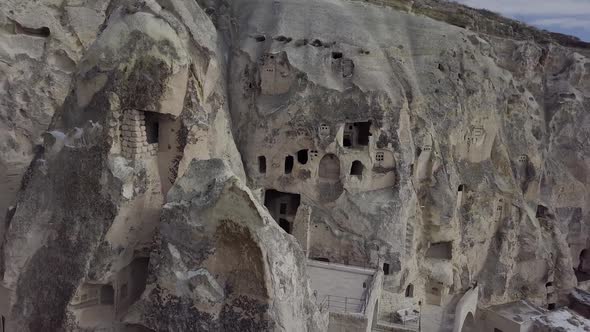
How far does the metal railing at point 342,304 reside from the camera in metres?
11.4

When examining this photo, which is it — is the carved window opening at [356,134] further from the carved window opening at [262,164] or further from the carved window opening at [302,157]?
the carved window opening at [262,164]

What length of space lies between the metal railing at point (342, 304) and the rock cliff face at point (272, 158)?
241 centimetres

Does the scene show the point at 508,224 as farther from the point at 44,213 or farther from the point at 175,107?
the point at 44,213

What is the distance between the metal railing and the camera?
449 inches

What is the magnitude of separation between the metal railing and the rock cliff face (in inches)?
94.9

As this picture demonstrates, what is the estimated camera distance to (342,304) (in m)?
11.8

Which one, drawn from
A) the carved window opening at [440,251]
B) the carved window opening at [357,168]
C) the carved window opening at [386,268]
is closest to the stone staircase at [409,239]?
the carved window opening at [386,268]

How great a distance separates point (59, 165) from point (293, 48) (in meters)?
10.6

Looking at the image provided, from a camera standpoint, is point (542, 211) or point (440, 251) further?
point (542, 211)

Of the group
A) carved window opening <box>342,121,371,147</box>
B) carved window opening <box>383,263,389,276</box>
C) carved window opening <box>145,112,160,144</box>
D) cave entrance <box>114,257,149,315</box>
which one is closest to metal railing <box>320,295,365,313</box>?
carved window opening <box>383,263,389,276</box>

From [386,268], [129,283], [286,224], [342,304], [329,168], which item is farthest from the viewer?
[286,224]

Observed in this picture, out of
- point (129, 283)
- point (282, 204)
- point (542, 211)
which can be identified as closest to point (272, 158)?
point (282, 204)

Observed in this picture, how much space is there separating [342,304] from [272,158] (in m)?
6.17

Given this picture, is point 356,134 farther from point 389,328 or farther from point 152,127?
point 152,127
